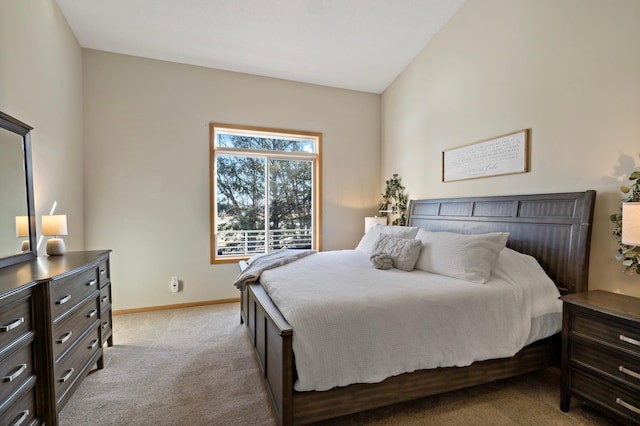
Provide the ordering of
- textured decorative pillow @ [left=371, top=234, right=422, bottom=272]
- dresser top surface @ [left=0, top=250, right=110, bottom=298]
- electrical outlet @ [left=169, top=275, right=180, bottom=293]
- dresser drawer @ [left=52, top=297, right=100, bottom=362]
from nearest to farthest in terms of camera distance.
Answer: dresser top surface @ [left=0, top=250, right=110, bottom=298], dresser drawer @ [left=52, top=297, right=100, bottom=362], textured decorative pillow @ [left=371, top=234, right=422, bottom=272], electrical outlet @ [left=169, top=275, right=180, bottom=293]

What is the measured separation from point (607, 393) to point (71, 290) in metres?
3.19

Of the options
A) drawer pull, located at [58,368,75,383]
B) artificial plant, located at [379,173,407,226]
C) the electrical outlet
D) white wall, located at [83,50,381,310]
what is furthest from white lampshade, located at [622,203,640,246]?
the electrical outlet

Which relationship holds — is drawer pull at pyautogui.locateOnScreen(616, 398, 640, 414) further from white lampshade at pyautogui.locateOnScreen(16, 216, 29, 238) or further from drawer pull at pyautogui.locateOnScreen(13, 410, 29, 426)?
white lampshade at pyautogui.locateOnScreen(16, 216, 29, 238)

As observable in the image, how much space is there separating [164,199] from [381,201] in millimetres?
3184

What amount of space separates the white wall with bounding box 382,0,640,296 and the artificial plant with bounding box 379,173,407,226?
22.1 inches

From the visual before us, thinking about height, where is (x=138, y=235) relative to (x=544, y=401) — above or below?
above

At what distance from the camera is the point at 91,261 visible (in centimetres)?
208

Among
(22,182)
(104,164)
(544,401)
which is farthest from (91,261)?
(544,401)

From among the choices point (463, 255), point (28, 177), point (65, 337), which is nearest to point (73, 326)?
point (65, 337)

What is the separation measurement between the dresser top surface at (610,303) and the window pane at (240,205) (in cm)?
353

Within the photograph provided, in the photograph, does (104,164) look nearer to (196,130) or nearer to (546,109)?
(196,130)

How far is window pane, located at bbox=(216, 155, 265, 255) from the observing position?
411cm

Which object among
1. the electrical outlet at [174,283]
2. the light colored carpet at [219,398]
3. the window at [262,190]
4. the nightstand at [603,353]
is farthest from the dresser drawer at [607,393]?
the electrical outlet at [174,283]

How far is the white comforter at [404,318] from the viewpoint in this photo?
1521 mm
